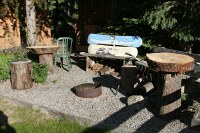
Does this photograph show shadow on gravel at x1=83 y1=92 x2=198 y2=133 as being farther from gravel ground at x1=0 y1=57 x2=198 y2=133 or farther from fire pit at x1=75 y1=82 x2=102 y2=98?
fire pit at x1=75 y1=82 x2=102 y2=98

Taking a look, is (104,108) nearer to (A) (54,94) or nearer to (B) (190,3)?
(A) (54,94)

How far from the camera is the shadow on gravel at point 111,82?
8.20 m

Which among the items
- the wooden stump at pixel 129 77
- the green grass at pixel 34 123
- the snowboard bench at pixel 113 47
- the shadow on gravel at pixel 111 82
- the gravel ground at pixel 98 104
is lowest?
the green grass at pixel 34 123

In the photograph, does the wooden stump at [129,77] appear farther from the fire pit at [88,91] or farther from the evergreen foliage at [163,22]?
the evergreen foliage at [163,22]

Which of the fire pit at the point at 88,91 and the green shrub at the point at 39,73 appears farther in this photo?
the green shrub at the point at 39,73

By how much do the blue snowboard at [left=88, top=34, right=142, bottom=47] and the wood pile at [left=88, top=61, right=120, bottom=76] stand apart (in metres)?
0.73

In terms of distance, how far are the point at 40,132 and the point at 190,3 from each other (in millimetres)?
5286

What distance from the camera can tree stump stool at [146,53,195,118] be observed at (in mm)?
5758

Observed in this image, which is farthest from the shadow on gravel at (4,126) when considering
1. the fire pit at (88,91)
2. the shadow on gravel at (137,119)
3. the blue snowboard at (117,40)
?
the blue snowboard at (117,40)

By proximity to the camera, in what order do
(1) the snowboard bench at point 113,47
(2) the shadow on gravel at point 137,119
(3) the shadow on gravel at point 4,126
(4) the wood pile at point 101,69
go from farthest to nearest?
(4) the wood pile at point 101,69, (1) the snowboard bench at point 113,47, (3) the shadow on gravel at point 4,126, (2) the shadow on gravel at point 137,119

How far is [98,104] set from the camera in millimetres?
7242

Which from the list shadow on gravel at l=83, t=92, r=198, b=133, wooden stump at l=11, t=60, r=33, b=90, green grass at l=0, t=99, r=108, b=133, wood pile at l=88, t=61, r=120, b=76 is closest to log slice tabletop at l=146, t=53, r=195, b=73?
shadow on gravel at l=83, t=92, r=198, b=133

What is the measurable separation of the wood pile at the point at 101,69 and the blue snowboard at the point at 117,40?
729 millimetres

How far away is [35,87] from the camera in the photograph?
8.68m
